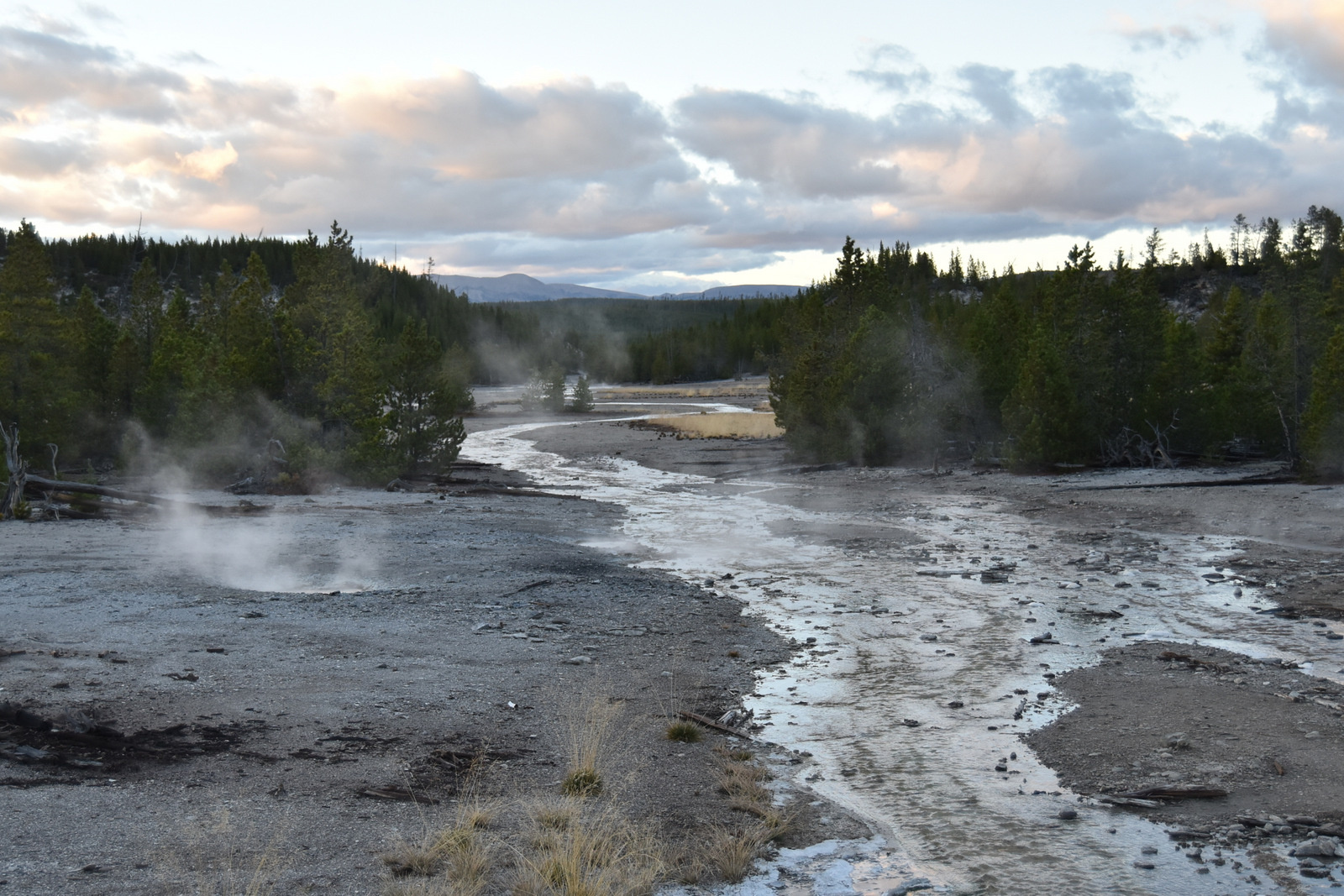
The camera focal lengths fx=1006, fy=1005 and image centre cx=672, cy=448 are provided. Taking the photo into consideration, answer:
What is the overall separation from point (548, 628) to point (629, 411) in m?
81.5

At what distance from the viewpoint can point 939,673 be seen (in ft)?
43.9

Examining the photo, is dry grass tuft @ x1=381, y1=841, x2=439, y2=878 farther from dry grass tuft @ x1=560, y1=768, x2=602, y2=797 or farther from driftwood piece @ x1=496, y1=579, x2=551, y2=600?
driftwood piece @ x1=496, y1=579, x2=551, y2=600

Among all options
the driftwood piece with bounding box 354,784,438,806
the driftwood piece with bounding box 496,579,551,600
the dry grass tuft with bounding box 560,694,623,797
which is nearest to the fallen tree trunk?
the driftwood piece with bounding box 496,579,551,600

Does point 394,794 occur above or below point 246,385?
below

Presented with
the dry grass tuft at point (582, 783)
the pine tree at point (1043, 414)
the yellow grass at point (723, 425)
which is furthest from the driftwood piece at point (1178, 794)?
the yellow grass at point (723, 425)

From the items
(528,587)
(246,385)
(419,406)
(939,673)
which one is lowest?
(939,673)

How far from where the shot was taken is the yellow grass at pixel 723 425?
62709 millimetres

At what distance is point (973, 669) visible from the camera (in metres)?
13.5

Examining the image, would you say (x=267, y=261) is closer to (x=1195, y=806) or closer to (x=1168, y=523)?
(x=1168, y=523)

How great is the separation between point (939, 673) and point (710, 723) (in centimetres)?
388

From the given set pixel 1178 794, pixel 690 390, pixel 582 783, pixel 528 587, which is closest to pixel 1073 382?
pixel 528 587

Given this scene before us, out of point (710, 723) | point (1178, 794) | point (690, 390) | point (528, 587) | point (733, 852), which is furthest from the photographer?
point (690, 390)

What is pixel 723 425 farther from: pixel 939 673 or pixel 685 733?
pixel 685 733

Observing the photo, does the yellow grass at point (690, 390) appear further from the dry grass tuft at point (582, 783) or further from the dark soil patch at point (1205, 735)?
the dry grass tuft at point (582, 783)
